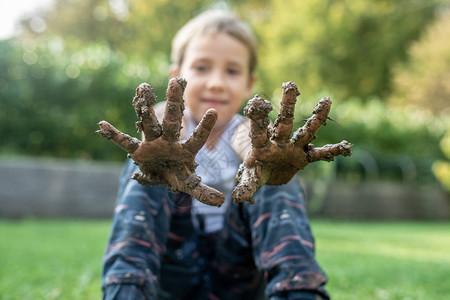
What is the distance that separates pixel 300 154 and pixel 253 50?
103cm

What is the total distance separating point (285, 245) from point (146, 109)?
52cm

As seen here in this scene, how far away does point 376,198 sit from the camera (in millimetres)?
5910

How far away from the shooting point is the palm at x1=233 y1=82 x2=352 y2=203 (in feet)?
2.47

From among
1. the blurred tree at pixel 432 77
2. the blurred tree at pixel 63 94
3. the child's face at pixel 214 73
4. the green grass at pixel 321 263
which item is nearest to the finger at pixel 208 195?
the child's face at pixel 214 73

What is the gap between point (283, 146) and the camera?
80 cm

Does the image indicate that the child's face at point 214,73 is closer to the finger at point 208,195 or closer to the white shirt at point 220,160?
the white shirt at point 220,160

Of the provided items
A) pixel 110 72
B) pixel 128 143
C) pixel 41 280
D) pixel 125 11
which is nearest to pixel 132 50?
pixel 125 11

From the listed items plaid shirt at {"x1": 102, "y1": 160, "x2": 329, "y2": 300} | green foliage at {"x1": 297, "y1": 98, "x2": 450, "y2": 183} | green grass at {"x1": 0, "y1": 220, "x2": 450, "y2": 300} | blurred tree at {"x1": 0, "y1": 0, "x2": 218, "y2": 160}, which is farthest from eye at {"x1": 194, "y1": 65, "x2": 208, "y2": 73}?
green foliage at {"x1": 297, "y1": 98, "x2": 450, "y2": 183}

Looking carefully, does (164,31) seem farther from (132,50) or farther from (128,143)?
(128,143)

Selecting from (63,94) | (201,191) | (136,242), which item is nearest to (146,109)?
(201,191)

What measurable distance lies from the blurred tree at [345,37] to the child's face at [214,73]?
25.0ft

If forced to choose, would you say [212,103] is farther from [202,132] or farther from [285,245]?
[202,132]

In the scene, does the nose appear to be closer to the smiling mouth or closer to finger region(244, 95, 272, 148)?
the smiling mouth

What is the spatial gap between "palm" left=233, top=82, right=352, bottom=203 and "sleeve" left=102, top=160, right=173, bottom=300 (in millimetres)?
380
